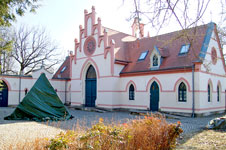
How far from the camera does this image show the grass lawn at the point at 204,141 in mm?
7912

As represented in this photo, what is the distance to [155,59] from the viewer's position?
800 inches

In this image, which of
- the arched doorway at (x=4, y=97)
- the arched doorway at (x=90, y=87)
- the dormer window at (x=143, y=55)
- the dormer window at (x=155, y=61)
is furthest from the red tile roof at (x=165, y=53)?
the arched doorway at (x=4, y=97)

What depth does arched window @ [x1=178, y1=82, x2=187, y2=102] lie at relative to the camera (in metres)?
18.0

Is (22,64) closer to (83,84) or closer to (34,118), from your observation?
(83,84)

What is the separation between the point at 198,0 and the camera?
625cm

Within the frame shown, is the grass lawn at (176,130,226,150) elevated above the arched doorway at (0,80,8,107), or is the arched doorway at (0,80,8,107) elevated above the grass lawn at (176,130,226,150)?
the arched doorway at (0,80,8,107)

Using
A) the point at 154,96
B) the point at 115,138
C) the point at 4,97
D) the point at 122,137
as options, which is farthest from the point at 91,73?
the point at 115,138

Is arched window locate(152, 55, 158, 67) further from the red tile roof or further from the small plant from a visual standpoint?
the small plant

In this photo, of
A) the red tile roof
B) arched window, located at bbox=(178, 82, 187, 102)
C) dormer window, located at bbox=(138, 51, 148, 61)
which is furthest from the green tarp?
dormer window, located at bbox=(138, 51, 148, 61)

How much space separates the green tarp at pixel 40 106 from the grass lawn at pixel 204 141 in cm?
837

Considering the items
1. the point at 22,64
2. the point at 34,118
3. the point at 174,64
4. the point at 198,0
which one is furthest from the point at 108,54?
the point at 22,64

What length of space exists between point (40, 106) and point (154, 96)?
10083mm

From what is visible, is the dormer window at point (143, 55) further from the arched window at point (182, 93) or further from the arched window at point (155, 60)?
the arched window at point (182, 93)

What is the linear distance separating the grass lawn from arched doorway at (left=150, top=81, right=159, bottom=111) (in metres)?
9.13
